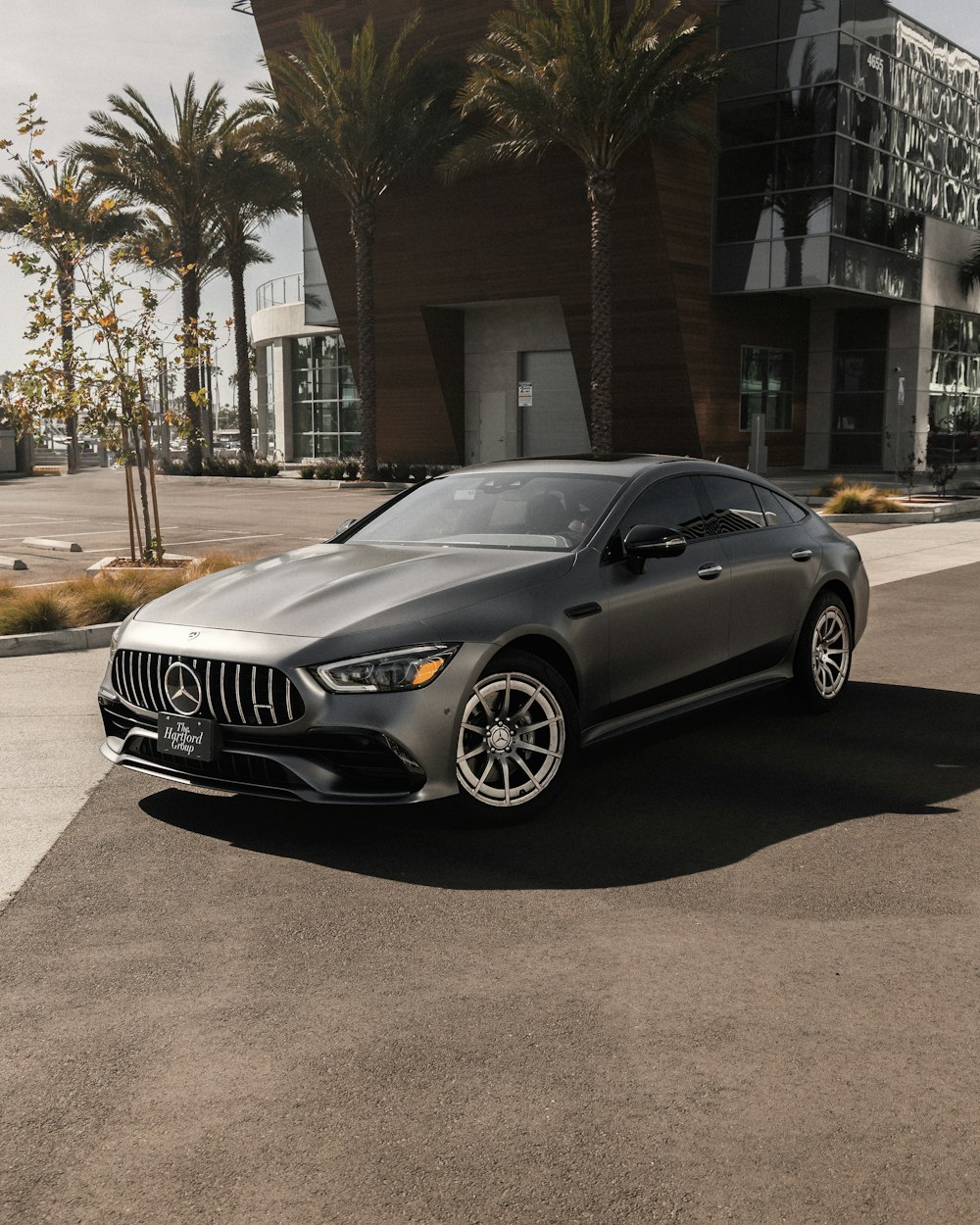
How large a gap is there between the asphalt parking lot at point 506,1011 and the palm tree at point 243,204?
115 ft

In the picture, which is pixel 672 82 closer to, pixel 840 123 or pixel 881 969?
pixel 840 123

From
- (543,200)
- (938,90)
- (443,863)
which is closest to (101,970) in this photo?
(443,863)

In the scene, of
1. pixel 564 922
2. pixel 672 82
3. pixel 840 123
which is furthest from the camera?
pixel 840 123

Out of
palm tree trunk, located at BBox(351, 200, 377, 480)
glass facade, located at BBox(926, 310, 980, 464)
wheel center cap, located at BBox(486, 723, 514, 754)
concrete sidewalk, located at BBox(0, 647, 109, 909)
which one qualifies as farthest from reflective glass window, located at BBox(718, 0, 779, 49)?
wheel center cap, located at BBox(486, 723, 514, 754)

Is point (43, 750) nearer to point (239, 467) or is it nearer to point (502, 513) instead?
point (502, 513)

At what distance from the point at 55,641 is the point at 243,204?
36.5 m

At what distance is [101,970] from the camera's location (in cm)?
421

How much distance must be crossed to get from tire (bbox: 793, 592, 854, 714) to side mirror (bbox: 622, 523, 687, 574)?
1682mm

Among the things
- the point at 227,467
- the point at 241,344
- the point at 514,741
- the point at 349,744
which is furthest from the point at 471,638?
the point at 241,344

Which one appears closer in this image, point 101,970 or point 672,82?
point 101,970

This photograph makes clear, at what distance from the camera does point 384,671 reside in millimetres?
5246

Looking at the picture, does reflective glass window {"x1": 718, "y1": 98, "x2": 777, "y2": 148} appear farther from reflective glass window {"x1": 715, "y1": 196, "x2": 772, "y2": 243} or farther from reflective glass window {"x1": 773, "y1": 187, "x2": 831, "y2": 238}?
reflective glass window {"x1": 773, "y1": 187, "x2": 831, "y2": 238}

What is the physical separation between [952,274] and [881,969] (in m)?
41.9

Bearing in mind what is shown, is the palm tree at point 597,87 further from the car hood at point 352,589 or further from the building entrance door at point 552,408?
the car hood at point 352,589
